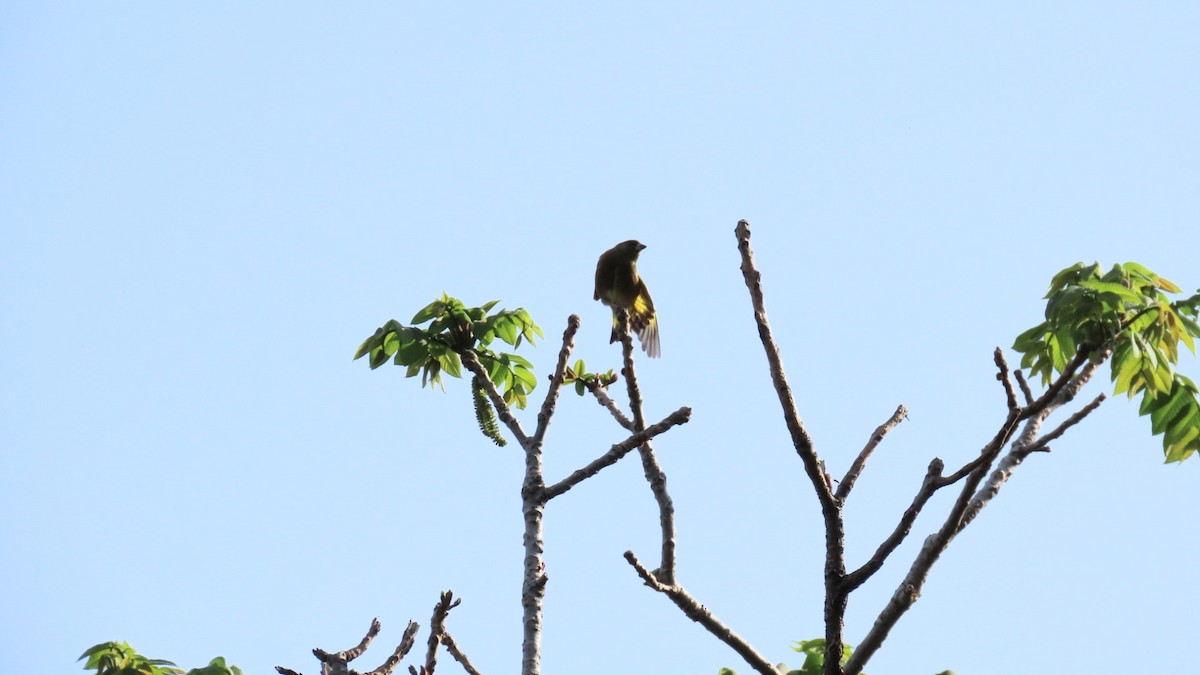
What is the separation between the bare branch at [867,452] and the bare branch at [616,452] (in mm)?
763

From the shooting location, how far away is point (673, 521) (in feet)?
14.9

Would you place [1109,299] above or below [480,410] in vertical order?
below

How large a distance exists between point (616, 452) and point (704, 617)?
3.21ft

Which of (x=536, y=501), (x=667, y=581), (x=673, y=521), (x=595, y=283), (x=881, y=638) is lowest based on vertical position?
(x=881, y=638)

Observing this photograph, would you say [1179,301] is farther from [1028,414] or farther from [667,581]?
[667,581]

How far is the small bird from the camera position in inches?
376

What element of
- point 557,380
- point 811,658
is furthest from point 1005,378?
point 557,380

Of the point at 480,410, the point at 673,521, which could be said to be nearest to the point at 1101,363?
the point at 673,521

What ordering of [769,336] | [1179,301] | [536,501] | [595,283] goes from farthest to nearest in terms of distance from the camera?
[595,283] < [536,501] < [1179,301] < [769,336]

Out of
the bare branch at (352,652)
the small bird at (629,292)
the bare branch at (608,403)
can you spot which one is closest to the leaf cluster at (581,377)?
the bare branch at (608,403)

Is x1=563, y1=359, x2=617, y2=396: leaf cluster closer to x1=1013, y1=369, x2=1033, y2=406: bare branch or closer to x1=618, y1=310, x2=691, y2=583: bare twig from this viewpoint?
x1=618, y1=310, x2=691, y2=583: bare twig

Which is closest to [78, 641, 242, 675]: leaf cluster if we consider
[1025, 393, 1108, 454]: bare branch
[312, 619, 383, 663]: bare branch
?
[312, 619, 383, 663]: bare branch

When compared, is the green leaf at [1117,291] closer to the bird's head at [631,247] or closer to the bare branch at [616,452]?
the bare branch at [616,452]

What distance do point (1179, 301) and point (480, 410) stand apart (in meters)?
3.31
